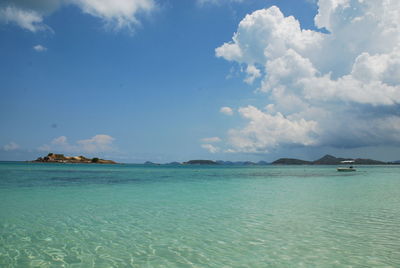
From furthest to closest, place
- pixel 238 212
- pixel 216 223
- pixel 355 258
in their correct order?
1. pixel 238 212
2. pixel 216 223
3. pixel 355 258

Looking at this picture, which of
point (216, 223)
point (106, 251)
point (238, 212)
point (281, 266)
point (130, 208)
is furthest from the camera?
point (130, 208)

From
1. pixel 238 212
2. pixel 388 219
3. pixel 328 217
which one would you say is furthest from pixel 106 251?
pixel 388 219

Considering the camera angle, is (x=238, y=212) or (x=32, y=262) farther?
(x=238, y=212)

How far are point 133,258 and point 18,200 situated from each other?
16.9 metres

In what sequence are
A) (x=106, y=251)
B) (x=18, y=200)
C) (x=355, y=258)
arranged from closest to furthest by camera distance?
(x=355, y=258) → (x=106, y=251) → (x=18, y=200)

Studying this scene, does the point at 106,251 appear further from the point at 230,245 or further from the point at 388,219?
the point at 388,219

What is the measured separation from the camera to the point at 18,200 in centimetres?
2011

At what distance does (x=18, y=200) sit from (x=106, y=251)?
15.6 metres

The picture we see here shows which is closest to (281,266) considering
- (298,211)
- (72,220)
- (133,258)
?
(133,258)

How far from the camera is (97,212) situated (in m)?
15.8

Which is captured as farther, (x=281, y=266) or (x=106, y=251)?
(x=106, y=251)

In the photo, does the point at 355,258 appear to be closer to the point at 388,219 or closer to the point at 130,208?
the point at 388,219

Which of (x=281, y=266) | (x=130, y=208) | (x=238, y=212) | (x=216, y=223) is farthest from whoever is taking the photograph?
(x=130, y=208)

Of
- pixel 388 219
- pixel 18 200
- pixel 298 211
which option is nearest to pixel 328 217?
pixel 298 211
